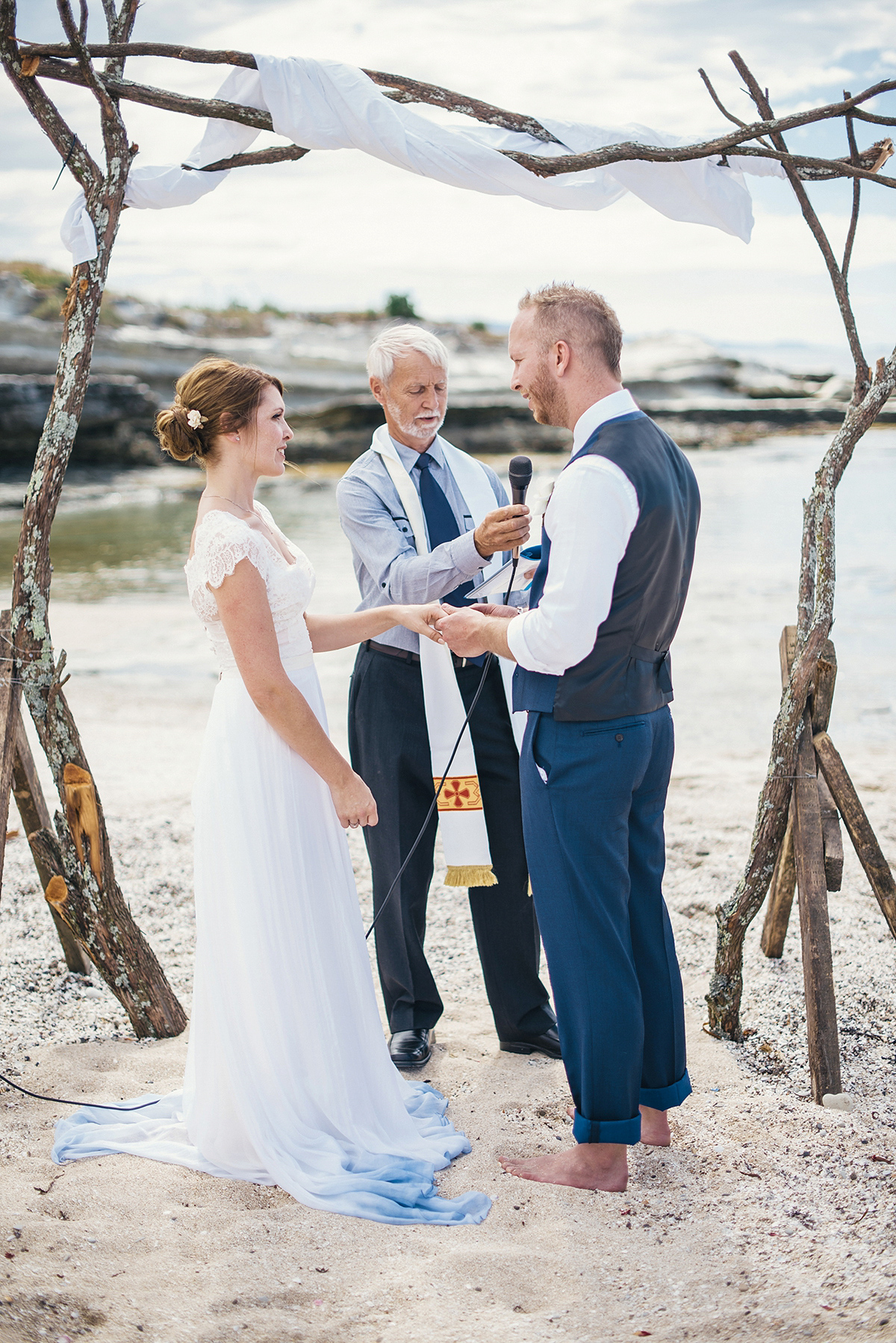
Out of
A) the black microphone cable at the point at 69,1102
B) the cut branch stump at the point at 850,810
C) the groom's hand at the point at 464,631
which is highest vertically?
the groom's hand at the point at 464,631

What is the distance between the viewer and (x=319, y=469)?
1312 inches

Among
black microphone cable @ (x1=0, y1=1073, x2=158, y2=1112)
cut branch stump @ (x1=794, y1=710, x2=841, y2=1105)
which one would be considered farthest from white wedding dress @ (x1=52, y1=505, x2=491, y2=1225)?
cut branch stump @ (x1=794, y1=710, x2=841, y2=1105)

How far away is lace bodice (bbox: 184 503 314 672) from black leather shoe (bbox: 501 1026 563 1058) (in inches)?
60.7

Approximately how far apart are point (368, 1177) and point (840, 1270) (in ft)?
3.63

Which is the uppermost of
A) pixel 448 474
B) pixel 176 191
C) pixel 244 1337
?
pixel 176 191

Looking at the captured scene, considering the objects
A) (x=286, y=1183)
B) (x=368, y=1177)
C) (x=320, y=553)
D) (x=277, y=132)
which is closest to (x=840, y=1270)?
(x=368, y=1177)

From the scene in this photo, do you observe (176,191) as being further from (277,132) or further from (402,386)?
(402,386)

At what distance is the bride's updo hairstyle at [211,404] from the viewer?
279 centimetres

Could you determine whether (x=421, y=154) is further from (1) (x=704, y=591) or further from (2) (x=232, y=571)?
(1) (x=704, y=591)

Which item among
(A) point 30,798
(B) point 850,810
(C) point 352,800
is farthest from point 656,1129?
(A) point 30,798

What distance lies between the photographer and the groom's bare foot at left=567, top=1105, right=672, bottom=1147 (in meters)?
2.90

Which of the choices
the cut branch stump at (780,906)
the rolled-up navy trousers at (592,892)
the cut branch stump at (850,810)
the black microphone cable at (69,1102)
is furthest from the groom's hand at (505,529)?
the black microphone cable at (69,1102)

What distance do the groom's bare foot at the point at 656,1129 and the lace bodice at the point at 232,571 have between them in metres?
1.58

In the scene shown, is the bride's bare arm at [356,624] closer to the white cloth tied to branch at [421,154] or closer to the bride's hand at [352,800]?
the bride's hand at [352,800]
